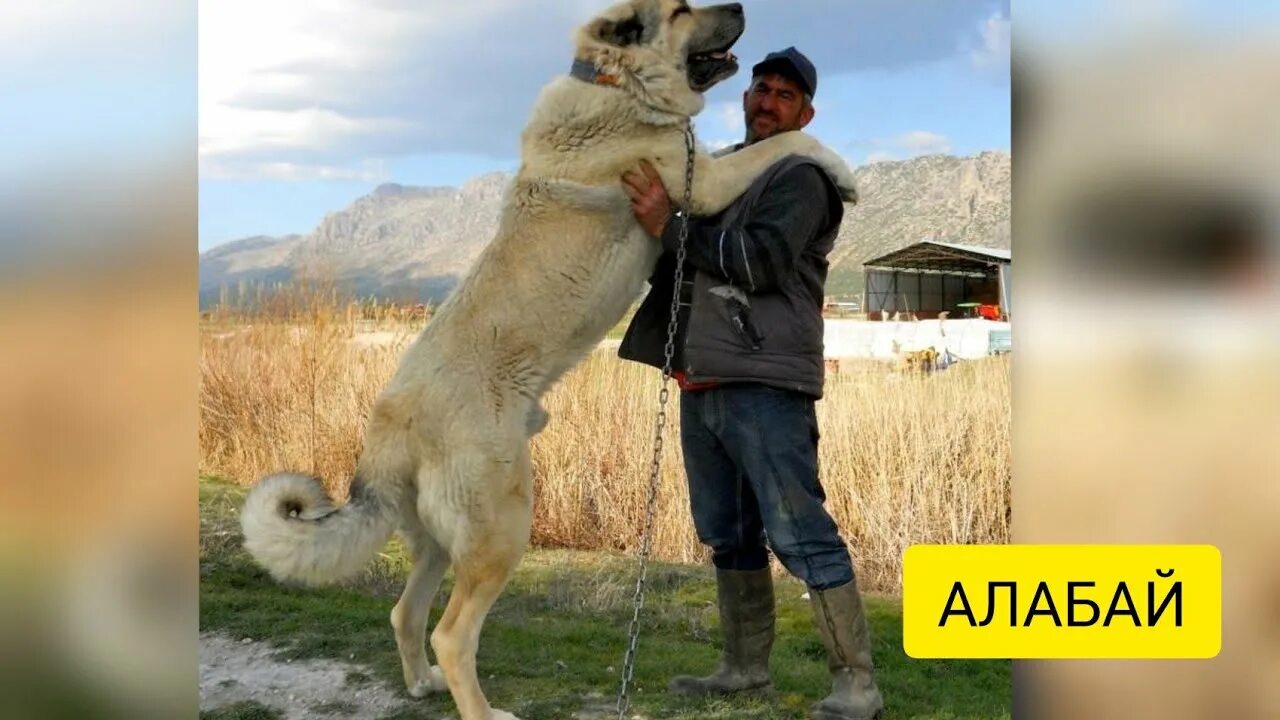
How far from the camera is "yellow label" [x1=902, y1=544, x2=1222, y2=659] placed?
98.9 inches

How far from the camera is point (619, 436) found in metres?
6.34

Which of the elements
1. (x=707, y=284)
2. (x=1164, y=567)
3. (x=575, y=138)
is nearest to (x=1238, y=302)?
(x=1164, y=567)

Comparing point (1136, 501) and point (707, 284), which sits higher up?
point (707, 284)

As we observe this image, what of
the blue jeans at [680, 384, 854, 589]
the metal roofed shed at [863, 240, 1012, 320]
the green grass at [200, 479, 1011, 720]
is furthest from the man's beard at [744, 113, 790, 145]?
the metal roofed shed at [863, 240, 1012, 320]

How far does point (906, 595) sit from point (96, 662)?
2.40 meters

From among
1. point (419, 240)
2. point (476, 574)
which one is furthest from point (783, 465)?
point (419, 240)

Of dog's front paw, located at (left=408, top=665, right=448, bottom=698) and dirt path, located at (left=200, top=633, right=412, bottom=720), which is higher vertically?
dog's front paw, located at (left=408, top=665, right=448, bottom=698)

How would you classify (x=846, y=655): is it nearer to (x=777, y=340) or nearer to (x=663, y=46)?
(x=777, y=340)

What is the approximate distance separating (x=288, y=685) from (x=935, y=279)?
9.37 m

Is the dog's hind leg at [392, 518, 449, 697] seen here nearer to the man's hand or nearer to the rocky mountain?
the rocky mountain

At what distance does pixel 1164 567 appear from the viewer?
2.51m

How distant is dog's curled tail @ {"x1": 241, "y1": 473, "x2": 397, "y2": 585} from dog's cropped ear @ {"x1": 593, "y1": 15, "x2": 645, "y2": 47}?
74.4 inches

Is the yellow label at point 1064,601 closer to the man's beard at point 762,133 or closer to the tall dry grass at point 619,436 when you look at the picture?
the man's beard at point 762,133

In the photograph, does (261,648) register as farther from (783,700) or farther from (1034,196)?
(1034,196)
